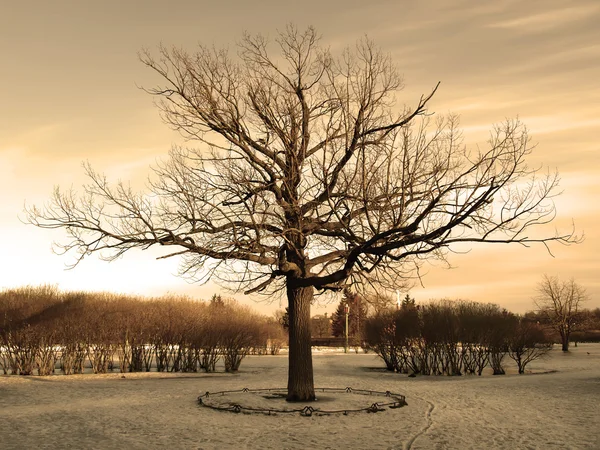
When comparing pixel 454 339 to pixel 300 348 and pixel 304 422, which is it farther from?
pixel 304 422

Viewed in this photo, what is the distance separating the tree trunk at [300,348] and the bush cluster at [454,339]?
1321 cm

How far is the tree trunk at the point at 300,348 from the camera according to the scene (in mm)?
14625

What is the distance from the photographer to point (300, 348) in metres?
14.6

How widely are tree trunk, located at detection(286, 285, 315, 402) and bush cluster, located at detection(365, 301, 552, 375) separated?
1321 cm

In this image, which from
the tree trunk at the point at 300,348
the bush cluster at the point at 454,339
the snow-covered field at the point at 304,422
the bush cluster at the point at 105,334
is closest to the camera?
the snow-covered field at the point at 304,422

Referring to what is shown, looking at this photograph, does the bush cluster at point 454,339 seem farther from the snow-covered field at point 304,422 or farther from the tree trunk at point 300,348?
the tree trunk at point 300,348

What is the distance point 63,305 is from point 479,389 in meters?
18.1

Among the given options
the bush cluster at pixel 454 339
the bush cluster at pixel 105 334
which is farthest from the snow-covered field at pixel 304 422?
the bush cluster at pixel 454 339

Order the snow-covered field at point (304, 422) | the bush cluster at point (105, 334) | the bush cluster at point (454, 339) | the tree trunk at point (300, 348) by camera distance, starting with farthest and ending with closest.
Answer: the bush cluster at point (454, 339) → the bush cluster at point (105, 334) → the tree trunk at point (300, 348) → the snow-covered field at point (304, 422)

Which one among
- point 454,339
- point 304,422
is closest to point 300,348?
point 304,422

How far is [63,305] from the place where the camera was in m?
26.8

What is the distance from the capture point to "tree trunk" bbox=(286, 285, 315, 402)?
1462 centimetres

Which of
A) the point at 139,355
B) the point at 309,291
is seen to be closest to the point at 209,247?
the point at 309,291

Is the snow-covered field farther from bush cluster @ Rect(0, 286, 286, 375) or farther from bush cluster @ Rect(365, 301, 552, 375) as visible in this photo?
bush cluster @ Rect(365, 301, 552, 375)
